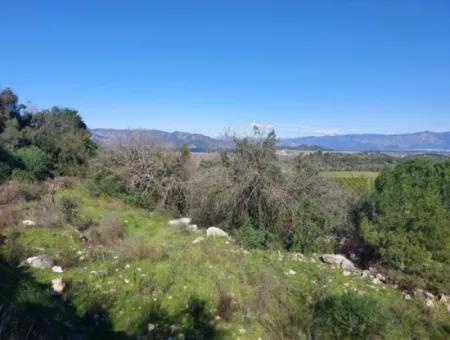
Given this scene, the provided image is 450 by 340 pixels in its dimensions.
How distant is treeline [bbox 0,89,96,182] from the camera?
57.2 feet

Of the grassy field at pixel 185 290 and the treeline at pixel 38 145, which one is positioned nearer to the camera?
the grassy field at pixel 185 290

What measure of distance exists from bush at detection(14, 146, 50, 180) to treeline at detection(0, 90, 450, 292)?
35.2 inches

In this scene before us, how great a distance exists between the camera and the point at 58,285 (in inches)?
233

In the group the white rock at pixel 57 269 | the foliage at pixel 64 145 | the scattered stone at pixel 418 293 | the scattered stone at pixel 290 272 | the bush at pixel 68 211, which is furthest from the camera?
the foliage at pixel 64 145

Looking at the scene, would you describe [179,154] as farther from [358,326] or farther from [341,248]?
[358,326]

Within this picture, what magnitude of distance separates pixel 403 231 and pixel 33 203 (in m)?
11.5

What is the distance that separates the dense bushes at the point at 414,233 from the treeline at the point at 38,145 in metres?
15.1

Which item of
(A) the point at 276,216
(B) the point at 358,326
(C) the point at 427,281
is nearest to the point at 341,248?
(A) the point at 276,216

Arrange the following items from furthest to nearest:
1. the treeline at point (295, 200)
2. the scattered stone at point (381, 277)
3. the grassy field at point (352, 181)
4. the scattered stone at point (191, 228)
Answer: the grassy field at point (352, 181), the scattered stone at point (191, 228), the scattered stone at point (381, 277), the treeline at point (295, 200)

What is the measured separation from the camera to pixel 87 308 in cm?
543

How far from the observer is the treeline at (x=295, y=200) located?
779 centimetres

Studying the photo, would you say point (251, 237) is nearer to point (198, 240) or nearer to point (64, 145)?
point (198, 240)

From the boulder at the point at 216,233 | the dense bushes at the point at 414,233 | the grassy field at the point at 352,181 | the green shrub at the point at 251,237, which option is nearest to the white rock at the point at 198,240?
the boulder at the point at 216,233

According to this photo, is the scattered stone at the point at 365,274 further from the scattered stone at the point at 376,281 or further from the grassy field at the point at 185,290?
the grassy field at the point at 185,290
